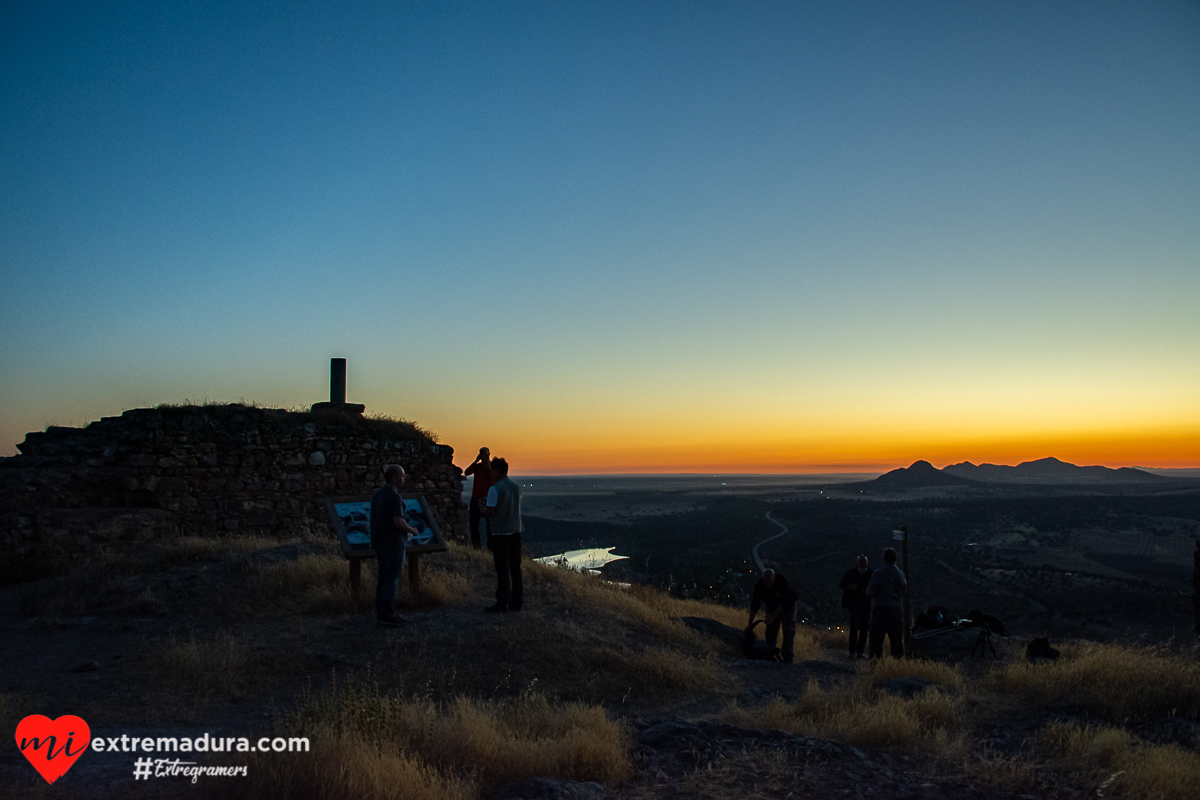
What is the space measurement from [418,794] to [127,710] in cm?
357

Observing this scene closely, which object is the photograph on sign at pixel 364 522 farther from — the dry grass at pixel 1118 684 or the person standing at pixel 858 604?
the dry grass at pixel 1118 684

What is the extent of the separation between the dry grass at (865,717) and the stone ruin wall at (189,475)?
7842 millimetres

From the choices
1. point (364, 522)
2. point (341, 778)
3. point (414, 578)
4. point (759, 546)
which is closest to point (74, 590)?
point (364, 522)

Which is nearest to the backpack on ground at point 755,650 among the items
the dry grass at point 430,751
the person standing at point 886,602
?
the person standing at point 886,602

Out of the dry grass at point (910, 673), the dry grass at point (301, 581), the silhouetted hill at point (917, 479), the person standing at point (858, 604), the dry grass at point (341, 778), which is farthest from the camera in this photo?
the silhouetted hill at point (917, 479)

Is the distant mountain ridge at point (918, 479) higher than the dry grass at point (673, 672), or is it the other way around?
the dry grass at point (673, 672)

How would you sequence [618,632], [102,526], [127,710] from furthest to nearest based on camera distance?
[102,526] < [618,632] < [127,710]

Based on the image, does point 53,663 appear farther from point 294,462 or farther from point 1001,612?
point 1001,612

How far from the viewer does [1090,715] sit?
24.5 ft

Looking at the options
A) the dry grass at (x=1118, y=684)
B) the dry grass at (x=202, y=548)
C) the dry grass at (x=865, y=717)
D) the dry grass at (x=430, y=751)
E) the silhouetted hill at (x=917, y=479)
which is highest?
the dry grass at (x=202, y=548)

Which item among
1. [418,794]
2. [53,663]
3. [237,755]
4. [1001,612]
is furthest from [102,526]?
[1001,612]

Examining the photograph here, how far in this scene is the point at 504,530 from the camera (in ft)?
30.0

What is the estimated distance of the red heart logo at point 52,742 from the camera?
14.6 ft

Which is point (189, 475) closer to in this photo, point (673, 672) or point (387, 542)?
point (387, 542)
